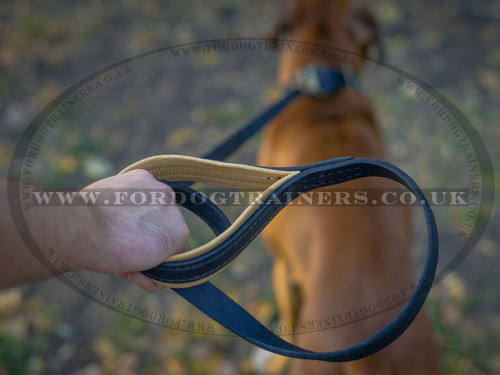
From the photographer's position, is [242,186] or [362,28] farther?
[362,28]

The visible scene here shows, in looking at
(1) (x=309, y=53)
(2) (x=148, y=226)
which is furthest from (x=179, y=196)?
(1) (x=309, y=53)

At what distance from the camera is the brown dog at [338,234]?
139 cm

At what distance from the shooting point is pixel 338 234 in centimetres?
159

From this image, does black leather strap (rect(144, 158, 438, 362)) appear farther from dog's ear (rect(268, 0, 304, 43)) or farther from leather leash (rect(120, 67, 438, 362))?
dog's ear (rect(268, 0, 304, 43))

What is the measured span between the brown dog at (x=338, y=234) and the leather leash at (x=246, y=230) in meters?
0.35

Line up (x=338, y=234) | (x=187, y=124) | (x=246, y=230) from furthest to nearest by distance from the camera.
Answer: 1. (x=187, y=124)
2. (x=338, y=234)
3. (x=246, y=230)

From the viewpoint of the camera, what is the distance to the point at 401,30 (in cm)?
347

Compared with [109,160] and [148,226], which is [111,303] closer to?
[109,160]

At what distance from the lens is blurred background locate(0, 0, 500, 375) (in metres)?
2.29

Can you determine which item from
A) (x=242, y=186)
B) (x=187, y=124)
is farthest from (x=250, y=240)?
(x=187, y=124)

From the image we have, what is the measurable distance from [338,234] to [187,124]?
6.02 ft

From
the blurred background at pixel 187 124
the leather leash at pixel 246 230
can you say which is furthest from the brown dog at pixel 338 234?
the blurred background at pixel 187 124

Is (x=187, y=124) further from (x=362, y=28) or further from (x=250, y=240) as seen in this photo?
(x=250, y=240)

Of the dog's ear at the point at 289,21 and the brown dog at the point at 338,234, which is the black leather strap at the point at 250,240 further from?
the dog's ear at the point at 289,21
